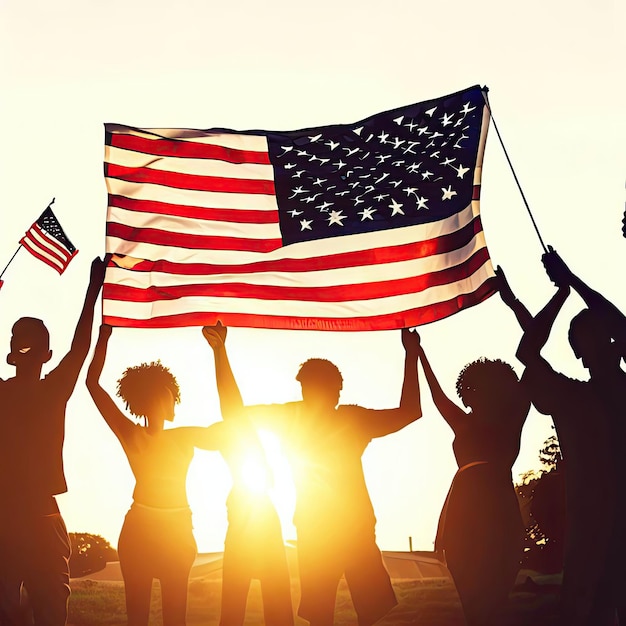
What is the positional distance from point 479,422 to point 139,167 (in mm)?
4306

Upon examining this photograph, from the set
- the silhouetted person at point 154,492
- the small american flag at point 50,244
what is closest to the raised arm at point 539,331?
the silhouetted person at point 154,492

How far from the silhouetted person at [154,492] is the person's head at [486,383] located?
6.78 ft

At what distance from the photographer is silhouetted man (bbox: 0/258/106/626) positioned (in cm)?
848

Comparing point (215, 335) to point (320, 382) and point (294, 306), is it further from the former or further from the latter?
point (320, 382)

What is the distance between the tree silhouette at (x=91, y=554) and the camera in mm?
16047

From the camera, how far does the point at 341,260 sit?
10.5 meters

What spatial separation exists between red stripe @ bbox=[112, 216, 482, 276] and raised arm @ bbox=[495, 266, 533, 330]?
2.00 ft

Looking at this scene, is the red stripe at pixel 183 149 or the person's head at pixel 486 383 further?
the red stripe at pixel 183 149

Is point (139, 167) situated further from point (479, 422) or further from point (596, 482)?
point (596, 482)

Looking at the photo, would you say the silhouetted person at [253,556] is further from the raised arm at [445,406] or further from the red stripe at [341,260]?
the red stripe at [341,260]

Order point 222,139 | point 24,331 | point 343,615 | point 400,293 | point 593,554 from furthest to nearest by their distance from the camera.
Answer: point 343,615 < point 222,139 < point 400,293 < point 24,331 < point 593,554

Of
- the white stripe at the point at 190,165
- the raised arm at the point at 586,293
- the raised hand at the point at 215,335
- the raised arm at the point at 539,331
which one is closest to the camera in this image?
the raised arm at the point at 586,293

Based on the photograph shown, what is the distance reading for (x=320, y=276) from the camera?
10.4 meters

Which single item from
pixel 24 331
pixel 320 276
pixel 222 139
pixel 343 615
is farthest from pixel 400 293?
pixel 343 615
